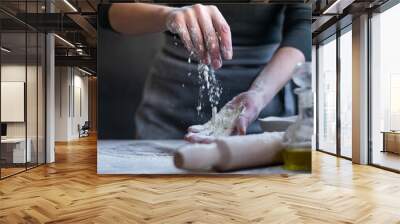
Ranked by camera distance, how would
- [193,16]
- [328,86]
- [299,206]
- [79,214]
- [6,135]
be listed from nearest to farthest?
[79,214]
[299,206]
[193,16]
[6,135]
[328,86]

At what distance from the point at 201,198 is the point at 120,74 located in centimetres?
265

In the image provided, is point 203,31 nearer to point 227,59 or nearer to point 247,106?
point 227,59

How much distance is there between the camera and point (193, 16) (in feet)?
20.0

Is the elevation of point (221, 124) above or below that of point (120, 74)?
below

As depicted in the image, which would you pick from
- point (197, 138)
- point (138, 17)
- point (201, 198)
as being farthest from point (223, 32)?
point (201, 198)

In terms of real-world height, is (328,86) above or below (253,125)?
above

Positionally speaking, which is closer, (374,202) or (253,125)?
(374,202)

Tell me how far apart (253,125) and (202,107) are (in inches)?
34.2

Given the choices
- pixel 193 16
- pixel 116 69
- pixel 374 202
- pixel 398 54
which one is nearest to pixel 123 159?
pixel 116 69

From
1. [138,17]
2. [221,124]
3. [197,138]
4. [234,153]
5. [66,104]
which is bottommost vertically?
[234,153]

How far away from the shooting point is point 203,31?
610 centimetres

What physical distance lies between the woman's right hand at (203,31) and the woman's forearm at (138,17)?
13cm

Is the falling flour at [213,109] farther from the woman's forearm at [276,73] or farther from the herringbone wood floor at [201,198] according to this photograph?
the herringbone wood floor at [201,198]

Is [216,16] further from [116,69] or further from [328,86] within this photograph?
[328,86]
